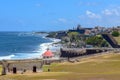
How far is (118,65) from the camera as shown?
70875 mm

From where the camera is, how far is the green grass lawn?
52.4 m

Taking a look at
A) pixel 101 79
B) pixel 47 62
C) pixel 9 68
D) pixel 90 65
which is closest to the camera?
pixel 101 79

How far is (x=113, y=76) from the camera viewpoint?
2108 inches

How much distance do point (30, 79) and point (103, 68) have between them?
20000 mm

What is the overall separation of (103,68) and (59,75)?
49.0ft

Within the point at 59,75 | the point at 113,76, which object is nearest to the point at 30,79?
the point at 59,75

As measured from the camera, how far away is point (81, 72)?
6244cm

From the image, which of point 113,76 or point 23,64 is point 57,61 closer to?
point 23,64

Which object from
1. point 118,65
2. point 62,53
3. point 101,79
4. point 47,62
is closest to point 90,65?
point 118,65

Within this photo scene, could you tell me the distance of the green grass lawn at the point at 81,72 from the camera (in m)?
52.4

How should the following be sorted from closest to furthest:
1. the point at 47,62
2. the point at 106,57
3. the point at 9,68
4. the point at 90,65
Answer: the point at 9,68, the point at 90,65, the point at 47,62, the point at 106,57

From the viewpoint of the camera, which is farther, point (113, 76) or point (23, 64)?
point (23, 64)

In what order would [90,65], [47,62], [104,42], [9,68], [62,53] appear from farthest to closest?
1. [104,42]
2. [62,53]
3. [47,62]
4. [90,65]
5. [9,68]

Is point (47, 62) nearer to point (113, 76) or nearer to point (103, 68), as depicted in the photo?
point (103, 68)
